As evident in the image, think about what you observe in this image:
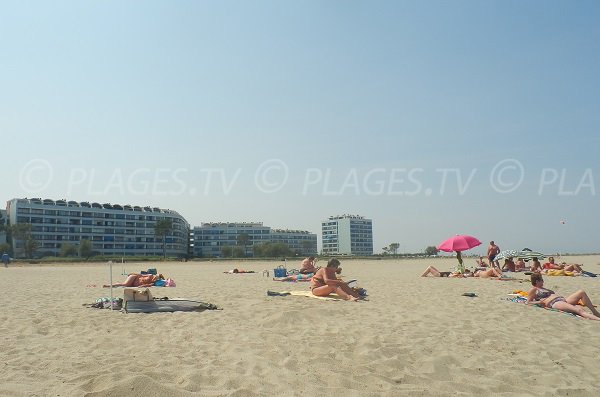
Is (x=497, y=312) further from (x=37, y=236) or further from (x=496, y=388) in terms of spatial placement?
(x=37, y=236)

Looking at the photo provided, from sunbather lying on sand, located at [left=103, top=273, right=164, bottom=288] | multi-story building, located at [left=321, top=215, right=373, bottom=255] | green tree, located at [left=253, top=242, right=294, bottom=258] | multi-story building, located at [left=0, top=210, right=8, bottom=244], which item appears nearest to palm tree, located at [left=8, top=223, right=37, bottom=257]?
multi-story building, located at [left=0, top=210, right=8, bottom=244]

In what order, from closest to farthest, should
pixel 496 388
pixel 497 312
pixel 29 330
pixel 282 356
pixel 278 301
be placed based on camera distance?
1. pixel 496 388
2. pixel 282 356
3. pixel 29 330
4. pixel 497 312
5. pixel 278 301

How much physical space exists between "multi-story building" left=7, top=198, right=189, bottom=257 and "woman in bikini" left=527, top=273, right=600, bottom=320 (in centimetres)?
9573

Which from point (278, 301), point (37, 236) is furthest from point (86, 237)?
point (278, 301)

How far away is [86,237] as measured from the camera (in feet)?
320

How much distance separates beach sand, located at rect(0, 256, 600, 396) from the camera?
4008 millimetres

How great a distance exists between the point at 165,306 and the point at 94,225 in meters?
101

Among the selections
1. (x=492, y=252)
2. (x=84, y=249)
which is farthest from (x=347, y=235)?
(x=492, y=252)

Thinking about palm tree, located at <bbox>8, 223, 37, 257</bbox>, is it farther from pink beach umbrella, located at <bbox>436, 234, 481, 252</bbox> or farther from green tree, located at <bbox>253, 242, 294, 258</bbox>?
pink beach umbrella, located at <bbox>436, 234, 481, 252</bbox>

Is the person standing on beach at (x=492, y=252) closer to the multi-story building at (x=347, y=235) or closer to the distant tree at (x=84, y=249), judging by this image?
the distant tree at (x=84, y=249)

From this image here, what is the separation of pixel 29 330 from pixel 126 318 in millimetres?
1445

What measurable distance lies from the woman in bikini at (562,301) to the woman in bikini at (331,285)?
361 centimetres

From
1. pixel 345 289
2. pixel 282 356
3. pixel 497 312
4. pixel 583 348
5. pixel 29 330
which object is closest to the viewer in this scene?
pixel 282 356

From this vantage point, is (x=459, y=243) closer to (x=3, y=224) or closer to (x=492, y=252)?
(x=492, y=252)
